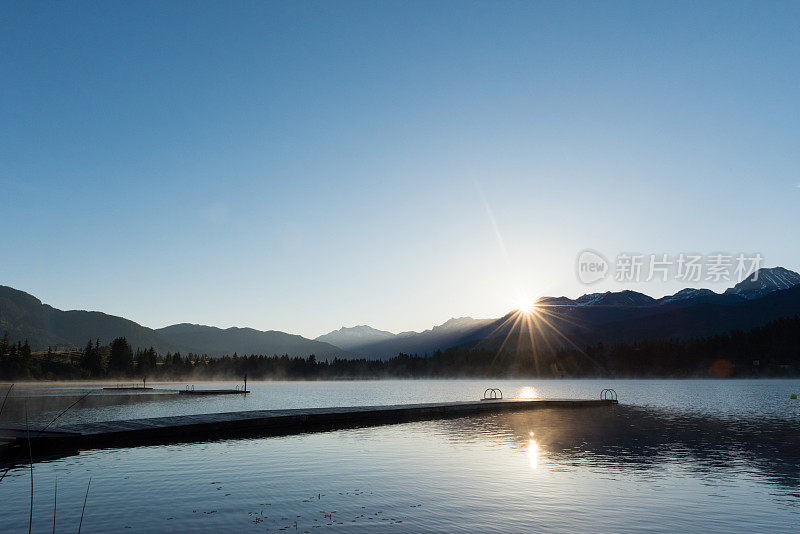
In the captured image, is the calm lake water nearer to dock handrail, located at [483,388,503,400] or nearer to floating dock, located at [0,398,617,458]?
floating dock, located at [0,398,617,458]

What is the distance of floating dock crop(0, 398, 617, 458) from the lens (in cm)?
3712

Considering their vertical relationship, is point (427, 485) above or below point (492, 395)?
above

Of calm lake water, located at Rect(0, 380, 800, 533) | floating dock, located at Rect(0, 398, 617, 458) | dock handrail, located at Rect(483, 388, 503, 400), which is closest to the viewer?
calm lake water, located at Rect(0, 380, 800, 533)

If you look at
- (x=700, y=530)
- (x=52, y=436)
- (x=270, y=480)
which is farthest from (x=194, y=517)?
(x=52, y=436)

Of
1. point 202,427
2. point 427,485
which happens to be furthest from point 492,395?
point 427,485

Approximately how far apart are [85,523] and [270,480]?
382 inches

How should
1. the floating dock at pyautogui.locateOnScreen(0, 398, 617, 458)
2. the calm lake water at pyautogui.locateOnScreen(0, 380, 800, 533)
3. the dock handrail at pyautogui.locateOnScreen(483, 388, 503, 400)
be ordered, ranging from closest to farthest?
the calm lake water at pyautogui.locateOnScreen(0, 380, 800, 533) < the floating dock at pyautogui.locateOnScreen(0, 398, 617, 458) < the dock handrail at pyautogui.locateOnScreen(483, 388, 503, 400)

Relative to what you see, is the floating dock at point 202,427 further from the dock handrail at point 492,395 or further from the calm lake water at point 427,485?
the dock handrail at point 492,395

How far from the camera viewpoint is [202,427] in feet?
154

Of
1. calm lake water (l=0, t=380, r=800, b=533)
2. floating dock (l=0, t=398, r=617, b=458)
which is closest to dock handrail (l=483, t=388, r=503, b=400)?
floating dock (l=0, t=398, r=617, b=458)

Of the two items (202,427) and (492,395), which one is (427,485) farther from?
(492,395)

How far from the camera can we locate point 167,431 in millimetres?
44125

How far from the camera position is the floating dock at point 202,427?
3712cm

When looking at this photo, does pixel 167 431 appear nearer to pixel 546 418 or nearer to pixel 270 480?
pixel 270 480
